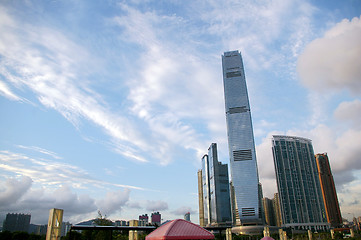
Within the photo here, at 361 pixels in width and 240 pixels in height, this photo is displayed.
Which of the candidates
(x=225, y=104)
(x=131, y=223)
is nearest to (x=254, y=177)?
(x=225, y=104)

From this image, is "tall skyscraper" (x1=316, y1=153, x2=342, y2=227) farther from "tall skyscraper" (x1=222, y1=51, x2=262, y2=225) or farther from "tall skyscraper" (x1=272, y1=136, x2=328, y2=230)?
"tall skyscraper" (x1=222, y1=51, x2=262, y2=225)

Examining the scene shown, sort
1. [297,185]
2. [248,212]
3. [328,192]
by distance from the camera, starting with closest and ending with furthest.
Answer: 1. [248,212]
2. [297,185]
3. [328,192]

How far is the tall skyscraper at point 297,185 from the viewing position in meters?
139

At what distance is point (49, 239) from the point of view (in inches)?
623

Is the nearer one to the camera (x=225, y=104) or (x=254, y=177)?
(x=254, y=177)

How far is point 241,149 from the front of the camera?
147375 mm

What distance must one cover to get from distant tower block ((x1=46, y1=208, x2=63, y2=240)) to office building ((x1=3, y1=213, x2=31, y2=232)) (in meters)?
187

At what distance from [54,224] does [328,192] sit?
216m

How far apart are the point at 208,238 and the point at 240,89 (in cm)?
15649

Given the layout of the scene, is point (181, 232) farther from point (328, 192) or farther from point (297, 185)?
point (328, 192)

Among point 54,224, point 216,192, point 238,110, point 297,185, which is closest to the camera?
point 54,224

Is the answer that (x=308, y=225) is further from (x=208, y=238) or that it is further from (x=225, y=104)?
(x=208, y=238)

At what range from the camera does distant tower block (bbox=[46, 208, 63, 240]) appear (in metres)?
15.9

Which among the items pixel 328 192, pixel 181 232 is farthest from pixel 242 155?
pixel 181 232
